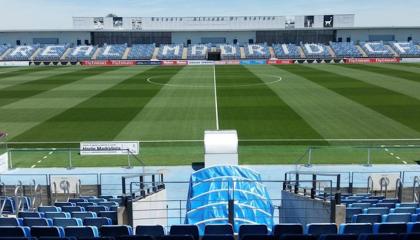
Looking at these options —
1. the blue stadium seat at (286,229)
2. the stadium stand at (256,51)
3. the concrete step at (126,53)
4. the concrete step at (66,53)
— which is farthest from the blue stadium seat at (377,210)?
the concrete step at (66,53)

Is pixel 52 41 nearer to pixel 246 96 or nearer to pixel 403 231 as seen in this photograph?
pixel 246 96

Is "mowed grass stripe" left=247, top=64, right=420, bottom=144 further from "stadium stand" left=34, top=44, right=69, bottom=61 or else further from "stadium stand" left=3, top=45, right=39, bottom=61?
"stadium stand" left=3, top=45, right=39, bottom=61

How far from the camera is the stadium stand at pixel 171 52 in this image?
341 ft

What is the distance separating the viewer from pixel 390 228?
9.24 meters

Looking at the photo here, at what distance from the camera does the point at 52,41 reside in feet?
371

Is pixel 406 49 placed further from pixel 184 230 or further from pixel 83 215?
pixel 184 230

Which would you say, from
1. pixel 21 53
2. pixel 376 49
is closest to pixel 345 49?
pixel 376 49

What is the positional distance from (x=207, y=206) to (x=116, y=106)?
1185 inches

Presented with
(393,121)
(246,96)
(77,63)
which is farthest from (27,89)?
(77,63)

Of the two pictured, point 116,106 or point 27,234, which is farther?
point 116,106

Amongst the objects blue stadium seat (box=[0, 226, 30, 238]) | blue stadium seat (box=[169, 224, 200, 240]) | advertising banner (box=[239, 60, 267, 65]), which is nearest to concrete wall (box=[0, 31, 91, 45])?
advertising banner (box=[239, 60, 267, 65])

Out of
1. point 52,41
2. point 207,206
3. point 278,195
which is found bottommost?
point 278,195

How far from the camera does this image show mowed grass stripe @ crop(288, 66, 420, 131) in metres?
34.4

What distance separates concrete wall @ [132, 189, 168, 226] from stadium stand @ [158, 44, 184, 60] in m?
90.6
